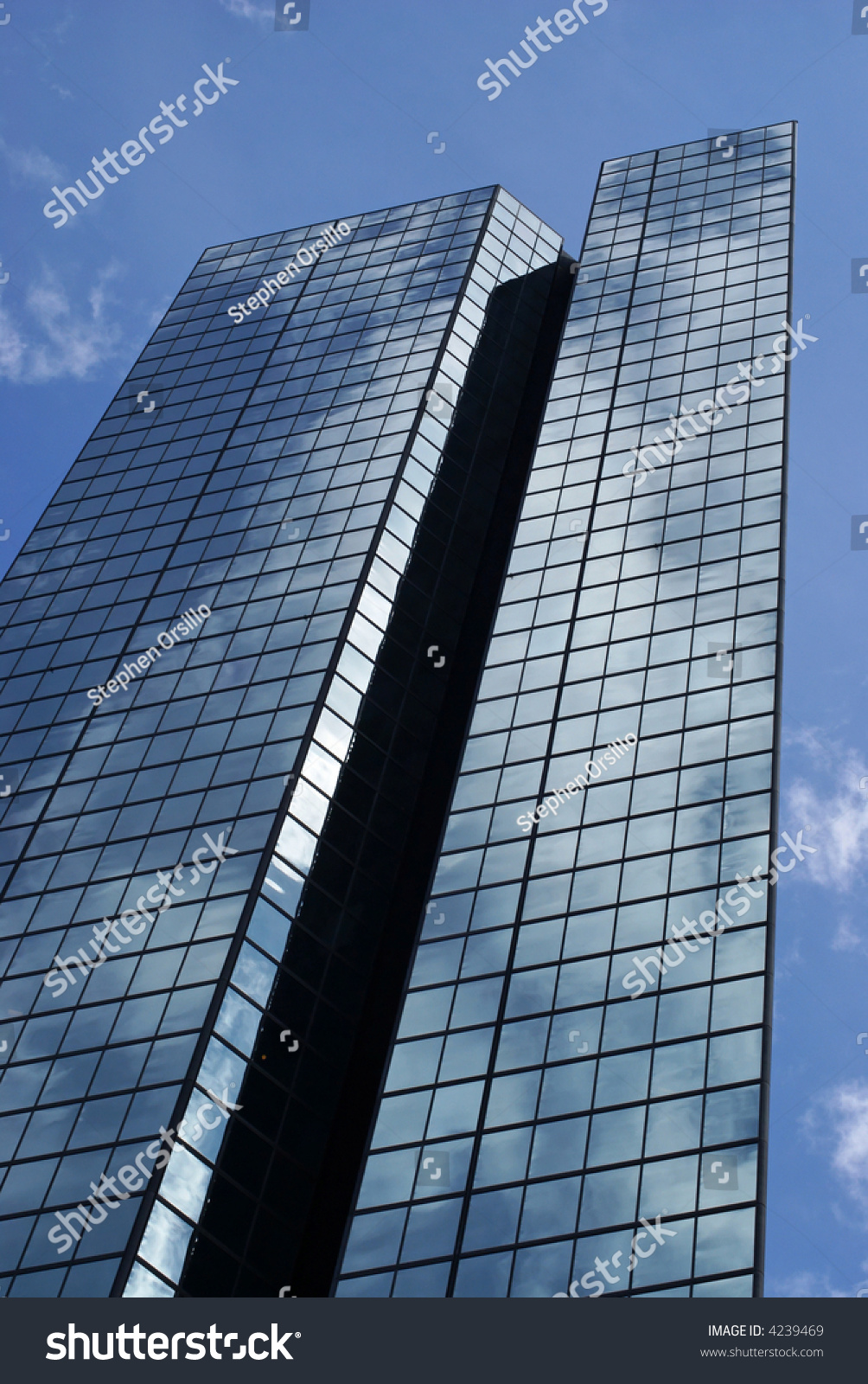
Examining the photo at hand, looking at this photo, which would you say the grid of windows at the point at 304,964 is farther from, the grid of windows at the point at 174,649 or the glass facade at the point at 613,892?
the glass facade at the point at 613,892

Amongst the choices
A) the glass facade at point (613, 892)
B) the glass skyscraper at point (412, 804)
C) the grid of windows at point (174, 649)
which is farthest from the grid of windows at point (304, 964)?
the glass facade at point (613, 892)

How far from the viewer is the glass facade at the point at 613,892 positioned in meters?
41.4

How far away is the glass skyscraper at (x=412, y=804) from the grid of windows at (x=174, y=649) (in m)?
0.19

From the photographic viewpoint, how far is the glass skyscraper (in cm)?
4356

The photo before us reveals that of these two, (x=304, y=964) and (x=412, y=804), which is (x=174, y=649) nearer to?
(x=412, y=804)

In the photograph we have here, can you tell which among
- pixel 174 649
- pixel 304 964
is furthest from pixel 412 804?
pixel 174 649

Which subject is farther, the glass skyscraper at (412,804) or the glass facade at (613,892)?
the glass skyscraper at (412,804)

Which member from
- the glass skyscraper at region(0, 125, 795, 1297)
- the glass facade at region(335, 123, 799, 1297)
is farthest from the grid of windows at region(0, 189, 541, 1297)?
the glass facade at region(335, 123, 799, 1297)

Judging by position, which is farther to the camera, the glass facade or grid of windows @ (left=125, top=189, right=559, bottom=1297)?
grid of windows @ (left=125, top=189, right=559, bottom=1297)

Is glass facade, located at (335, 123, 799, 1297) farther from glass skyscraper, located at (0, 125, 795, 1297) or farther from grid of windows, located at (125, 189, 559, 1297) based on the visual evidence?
grid of windows, located at (125, 189, 559, 1297)

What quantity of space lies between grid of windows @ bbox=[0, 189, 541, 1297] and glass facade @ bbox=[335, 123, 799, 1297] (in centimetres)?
747

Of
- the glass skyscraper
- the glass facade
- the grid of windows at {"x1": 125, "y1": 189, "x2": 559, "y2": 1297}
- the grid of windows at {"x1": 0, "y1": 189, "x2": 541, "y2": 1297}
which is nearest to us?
the glass facade
